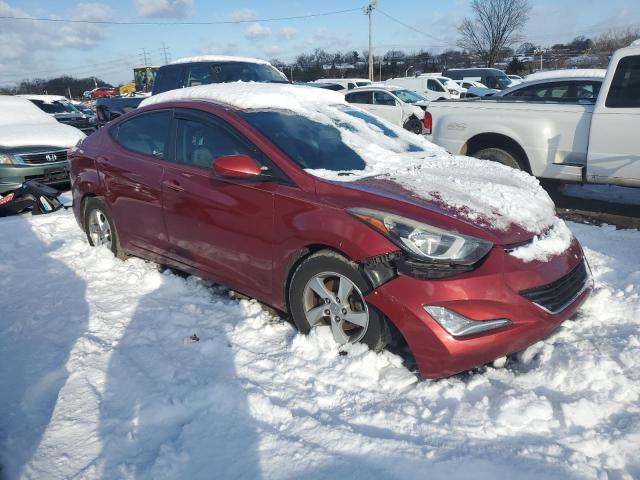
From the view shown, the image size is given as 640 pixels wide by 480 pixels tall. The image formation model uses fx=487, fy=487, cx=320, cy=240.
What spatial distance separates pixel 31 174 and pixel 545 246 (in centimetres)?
747

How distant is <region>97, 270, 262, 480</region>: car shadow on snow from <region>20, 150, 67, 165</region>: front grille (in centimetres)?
534

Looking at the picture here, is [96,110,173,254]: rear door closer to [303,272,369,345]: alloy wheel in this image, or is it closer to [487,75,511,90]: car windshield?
[303,272,369,345]: alloy wheel

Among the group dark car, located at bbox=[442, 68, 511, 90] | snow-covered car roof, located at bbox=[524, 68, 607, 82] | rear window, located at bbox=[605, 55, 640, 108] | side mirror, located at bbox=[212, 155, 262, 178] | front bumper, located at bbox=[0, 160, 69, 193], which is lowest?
front bumper, located at bbox=[0, 160, 69, 193]

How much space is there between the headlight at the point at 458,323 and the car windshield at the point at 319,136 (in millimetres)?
1213

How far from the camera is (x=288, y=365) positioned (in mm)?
2953

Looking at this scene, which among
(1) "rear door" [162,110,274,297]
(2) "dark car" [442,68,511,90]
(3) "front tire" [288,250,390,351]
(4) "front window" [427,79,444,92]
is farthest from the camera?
(2) "dark car" [442,68,511,90]

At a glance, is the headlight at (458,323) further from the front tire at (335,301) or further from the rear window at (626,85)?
the rear window at (626,85)

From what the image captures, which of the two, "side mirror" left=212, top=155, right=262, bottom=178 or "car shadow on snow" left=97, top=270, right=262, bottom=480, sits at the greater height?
"side mirror" left=212, top=155, right=262, bottom=178

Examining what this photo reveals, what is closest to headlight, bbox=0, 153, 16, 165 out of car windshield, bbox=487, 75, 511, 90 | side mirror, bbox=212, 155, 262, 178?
side mirror, bbox=212, 155, 262, 178

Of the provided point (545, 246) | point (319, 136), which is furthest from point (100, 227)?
point (545, 246)

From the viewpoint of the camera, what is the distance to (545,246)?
2.83m

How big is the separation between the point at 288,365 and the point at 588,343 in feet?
6.08

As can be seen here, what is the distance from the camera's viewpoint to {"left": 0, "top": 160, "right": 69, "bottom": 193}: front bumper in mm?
7359

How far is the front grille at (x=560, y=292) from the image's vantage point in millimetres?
2646
